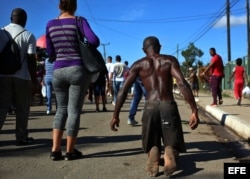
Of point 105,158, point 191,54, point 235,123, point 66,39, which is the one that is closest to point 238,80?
point 235,123

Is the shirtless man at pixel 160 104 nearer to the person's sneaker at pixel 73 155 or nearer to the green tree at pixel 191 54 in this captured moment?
the person's sneaker at pixel 73 155

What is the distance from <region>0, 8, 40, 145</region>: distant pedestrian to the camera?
6.21m

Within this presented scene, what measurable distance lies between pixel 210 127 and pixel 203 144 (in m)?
2.26

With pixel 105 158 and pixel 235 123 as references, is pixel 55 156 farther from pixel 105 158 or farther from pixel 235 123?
pixel 235 123

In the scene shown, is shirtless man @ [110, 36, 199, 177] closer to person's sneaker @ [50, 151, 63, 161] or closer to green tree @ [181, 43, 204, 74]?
person's sneaker @ [50, 151, 63, 161]

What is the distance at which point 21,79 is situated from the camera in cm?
631

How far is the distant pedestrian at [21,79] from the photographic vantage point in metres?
6.21

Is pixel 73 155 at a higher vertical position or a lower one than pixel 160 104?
lower

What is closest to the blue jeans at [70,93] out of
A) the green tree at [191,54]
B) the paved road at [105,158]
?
the paved road at [105,158]

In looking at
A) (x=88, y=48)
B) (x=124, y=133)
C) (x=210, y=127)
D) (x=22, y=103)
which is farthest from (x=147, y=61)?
(x=210, y=127)

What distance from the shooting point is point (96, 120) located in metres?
10.2

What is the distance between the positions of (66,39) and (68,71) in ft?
1.28

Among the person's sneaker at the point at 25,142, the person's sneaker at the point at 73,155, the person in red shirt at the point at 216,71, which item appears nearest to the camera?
the person's sneaker at the point at 73,155

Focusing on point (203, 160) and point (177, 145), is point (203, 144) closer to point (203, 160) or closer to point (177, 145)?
point (203, 160)
